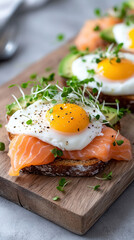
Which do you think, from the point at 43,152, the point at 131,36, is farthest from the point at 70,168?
the point at 131,36

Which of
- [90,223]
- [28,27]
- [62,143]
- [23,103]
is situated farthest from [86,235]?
[28,27]

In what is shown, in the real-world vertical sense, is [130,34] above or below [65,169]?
below

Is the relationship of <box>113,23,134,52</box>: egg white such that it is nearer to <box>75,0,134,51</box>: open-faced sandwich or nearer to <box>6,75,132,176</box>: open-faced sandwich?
<box>75,0,134,51</box>: open-faced sandwich

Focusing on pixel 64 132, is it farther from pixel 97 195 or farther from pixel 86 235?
pixel 86 235

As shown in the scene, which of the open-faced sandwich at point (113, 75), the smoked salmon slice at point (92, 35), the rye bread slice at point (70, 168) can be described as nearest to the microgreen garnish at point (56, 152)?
the rye bread slice at point (70, 168)

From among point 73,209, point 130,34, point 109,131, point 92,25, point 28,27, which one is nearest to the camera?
point 73,209

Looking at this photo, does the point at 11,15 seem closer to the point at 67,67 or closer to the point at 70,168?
the point at 67,67
